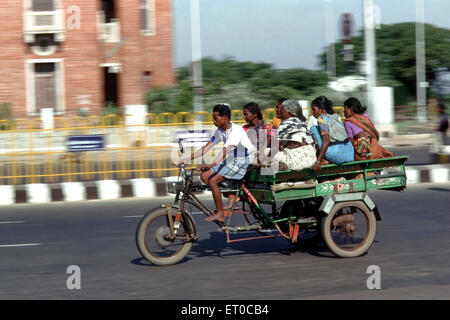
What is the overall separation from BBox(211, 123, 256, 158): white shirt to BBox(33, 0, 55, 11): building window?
2043 centimetres

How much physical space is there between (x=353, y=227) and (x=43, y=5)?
21269mm

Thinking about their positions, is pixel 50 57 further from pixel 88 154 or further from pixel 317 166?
pixel 317 166

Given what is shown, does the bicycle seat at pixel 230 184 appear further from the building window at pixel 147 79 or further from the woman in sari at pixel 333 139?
the building window at pixel 147 79

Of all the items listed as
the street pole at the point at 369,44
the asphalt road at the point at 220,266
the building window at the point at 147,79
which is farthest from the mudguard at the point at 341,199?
the building window at the point at 147,79

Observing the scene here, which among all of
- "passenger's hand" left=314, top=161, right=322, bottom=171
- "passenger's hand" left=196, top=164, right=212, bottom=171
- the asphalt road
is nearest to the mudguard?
"passenger's hand" left=314, top=161, right=322, bottom=171

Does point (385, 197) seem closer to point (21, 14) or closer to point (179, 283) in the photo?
point (179, 283)

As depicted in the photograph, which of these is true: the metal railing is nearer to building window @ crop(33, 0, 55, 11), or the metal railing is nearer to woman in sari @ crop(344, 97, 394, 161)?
woman in sari @ crop(344, 97, 394, 161)

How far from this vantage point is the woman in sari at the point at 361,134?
26.2 ft

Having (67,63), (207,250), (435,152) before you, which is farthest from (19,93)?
(207,250)

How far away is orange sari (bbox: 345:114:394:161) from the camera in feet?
26.1

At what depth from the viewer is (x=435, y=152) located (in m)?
17.3

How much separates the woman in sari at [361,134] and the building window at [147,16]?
76.6 feet
